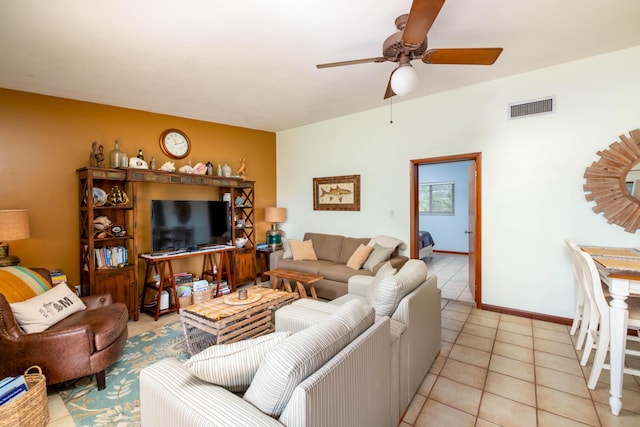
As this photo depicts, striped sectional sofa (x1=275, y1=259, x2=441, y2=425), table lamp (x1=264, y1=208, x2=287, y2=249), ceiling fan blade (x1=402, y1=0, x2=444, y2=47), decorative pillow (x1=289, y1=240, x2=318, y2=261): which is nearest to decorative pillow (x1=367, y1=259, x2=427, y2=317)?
striped sectional sofa (x1=275, y1=259, x2=441, y2=425)

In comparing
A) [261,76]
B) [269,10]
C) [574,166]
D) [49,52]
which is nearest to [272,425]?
[269,10]

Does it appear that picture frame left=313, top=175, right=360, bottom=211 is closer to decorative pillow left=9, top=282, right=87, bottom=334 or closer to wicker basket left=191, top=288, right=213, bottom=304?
wicker basket left=191, top=288, right=213, bottom=304

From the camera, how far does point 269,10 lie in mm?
2117

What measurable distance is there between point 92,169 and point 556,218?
530 centimetres

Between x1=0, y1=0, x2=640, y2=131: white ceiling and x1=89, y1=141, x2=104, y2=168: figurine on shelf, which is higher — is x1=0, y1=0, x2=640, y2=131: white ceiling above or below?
above

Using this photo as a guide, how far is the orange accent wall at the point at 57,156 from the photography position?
328 cm

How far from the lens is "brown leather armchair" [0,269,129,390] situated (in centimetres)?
201

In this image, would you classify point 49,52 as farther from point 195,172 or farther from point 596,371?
point 596,371

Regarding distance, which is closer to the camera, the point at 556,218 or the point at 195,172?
the point at 556,218

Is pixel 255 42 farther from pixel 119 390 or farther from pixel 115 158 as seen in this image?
pixel 119 390

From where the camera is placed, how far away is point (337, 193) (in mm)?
5078

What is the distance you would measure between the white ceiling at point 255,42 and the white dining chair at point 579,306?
1.90 metres

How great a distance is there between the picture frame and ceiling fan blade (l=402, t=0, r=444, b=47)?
2988 mm

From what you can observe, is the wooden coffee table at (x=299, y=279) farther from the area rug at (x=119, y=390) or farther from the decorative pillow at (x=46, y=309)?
the decorative pillow at (x=46, y=309)
